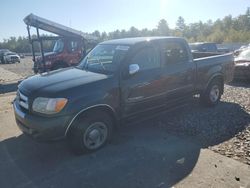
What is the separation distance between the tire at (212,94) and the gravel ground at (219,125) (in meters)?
0.17

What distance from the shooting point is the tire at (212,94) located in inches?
269

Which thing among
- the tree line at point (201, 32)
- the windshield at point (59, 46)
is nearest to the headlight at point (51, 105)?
the windshield at point (59, 46)

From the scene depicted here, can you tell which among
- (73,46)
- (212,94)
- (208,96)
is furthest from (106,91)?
(73,46)

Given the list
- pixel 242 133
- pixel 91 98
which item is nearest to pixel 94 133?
pixel 91 98

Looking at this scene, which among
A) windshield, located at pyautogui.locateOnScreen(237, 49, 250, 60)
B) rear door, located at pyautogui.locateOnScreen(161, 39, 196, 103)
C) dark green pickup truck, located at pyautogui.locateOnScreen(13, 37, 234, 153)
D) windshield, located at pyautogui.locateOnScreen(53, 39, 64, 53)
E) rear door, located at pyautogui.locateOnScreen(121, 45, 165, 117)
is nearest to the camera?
dark green pickup truck, located at pyautogui.locateOnScreen(13, 37, 234, 153)

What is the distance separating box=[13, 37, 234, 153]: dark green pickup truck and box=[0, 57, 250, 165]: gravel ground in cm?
48

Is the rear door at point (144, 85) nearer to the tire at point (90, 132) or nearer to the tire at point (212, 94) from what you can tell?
the tire at point (90, 132)

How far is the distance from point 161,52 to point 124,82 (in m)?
1.24

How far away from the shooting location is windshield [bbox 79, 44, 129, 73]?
4.91 meters

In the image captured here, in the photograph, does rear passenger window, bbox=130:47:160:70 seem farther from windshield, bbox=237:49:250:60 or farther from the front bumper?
→ windshield, bbox=237:49:250:60

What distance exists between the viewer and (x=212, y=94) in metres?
A: 7.03

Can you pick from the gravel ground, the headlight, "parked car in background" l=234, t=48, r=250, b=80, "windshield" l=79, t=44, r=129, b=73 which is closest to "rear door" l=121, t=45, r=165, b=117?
"windshield" l=79, t=44, r=129, b=73

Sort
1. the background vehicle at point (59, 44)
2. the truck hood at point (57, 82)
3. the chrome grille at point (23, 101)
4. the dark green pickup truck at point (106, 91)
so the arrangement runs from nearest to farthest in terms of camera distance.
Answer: the dark green pickup truck at point (106, 91) → the truck hood at point (57, 82) → the chrome grille at point (23, 101) → the background vehicle at point (59, 44)

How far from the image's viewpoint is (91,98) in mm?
4273
